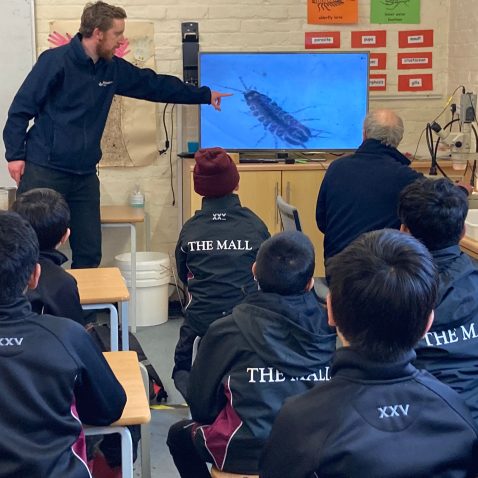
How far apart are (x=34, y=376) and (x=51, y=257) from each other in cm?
94

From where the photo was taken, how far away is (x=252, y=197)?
4.66m

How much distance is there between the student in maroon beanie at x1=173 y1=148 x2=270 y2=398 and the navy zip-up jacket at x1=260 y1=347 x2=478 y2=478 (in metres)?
1.57

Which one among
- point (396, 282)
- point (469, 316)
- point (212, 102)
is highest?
point (212, 102)

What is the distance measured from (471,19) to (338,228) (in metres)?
2.09

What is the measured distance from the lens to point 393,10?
199 inches

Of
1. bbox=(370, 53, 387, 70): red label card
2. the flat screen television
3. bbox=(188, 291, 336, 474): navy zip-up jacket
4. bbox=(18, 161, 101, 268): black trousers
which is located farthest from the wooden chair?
bbox=(370, 53, 387, 70): red label card

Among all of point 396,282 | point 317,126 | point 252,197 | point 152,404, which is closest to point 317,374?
point 396,282

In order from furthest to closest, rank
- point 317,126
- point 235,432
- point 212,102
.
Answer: point 317,126 → point 212,102 → point 235,432

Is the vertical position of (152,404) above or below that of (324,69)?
below

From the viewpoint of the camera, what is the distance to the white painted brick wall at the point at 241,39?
4.85m

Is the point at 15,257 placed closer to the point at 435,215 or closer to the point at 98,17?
the point at 435,215

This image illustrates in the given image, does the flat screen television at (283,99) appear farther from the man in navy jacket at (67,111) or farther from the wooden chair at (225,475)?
the wooden chair at (225,475)

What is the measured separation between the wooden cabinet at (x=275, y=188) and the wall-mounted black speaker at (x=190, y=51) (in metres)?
0.56

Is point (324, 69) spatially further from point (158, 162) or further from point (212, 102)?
point (158, 162)
